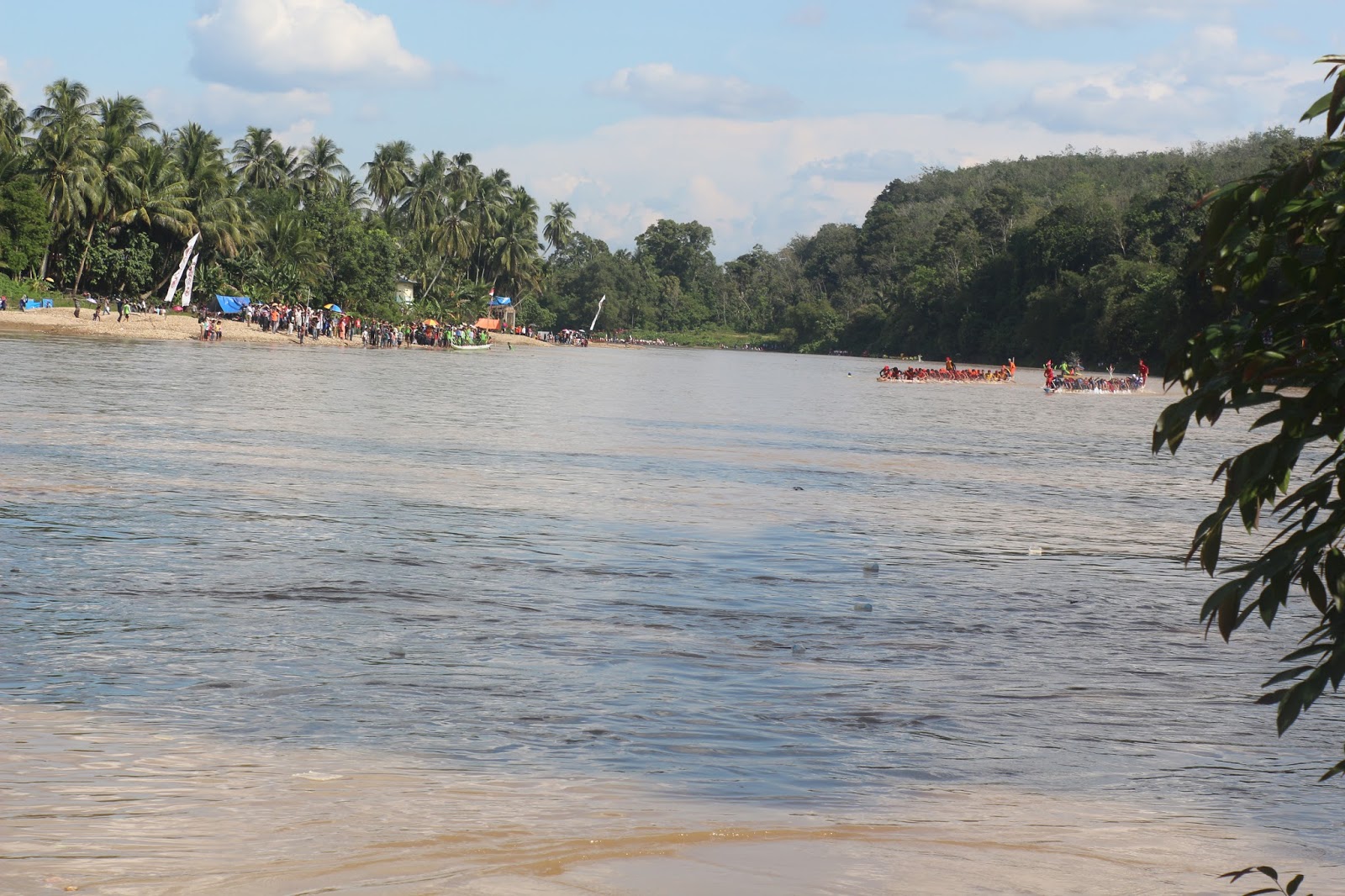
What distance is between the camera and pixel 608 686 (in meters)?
6.88

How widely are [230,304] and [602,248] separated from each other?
114 m

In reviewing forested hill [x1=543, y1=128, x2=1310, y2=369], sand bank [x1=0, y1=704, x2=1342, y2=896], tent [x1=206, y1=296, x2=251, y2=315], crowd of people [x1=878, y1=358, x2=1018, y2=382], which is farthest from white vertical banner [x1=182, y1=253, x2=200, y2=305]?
sand bank [x1=0, y1=704, x2=1342, y2=896]

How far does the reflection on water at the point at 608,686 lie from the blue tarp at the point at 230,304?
192 feet

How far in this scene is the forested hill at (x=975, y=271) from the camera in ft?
302

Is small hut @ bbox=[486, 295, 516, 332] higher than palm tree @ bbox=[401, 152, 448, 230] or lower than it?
lower

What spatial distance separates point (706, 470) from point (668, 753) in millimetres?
12804

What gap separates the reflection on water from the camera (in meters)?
4.71

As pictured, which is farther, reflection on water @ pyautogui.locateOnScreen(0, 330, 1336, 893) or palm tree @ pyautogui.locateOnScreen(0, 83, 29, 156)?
palm tree @ pyautogui.locateOnScreen(0, 83, 29, 156)

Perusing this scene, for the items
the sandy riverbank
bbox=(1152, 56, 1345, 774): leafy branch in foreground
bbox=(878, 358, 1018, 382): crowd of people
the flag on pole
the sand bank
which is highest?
the flag on pole

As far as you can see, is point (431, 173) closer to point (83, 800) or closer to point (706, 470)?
point (706, 470)

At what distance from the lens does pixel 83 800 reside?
4855 millimetres

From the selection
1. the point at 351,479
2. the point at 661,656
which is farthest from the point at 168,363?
the point at 661,656

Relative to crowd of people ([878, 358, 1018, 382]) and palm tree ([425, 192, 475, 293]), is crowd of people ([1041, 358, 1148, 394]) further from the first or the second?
palm tree ([425, 192, 475, 293])

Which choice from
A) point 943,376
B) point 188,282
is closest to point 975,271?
point 943,376
